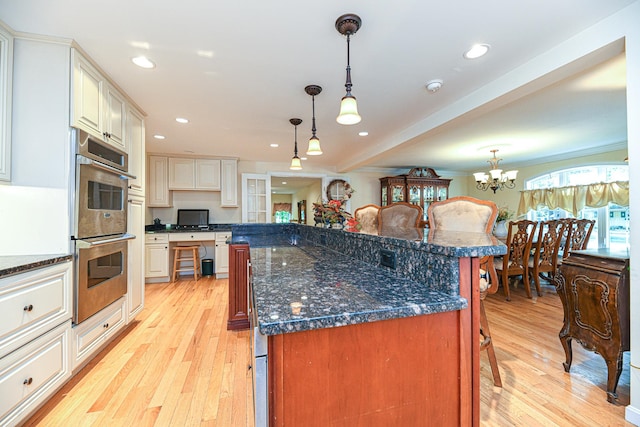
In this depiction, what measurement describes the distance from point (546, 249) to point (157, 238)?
228 inches

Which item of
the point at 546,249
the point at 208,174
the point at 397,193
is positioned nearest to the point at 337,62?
the point at 546,249

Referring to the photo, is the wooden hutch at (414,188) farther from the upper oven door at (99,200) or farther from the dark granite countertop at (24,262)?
the dark granite countertop at (24,262)

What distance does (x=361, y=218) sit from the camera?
339 cm

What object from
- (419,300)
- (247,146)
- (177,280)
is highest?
(247,146)

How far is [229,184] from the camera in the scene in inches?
199

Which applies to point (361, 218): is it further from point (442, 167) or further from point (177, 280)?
point (442, 167)

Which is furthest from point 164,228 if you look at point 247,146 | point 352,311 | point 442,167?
point 442,167

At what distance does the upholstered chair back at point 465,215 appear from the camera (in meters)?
1.92

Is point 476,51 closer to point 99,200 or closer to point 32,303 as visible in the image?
point 99,200

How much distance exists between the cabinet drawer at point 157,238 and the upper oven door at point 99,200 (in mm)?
2237

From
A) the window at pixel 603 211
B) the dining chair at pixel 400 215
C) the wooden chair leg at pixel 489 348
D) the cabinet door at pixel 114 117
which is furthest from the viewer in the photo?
the window at pixel 603 211

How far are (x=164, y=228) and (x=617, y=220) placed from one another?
7.87 metres

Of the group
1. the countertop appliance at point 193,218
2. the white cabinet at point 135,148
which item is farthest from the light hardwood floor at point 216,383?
the countertop appliance at point 193,218

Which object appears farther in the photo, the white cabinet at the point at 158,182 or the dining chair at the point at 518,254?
the white cabinet at the point at 158,182
